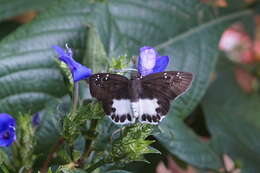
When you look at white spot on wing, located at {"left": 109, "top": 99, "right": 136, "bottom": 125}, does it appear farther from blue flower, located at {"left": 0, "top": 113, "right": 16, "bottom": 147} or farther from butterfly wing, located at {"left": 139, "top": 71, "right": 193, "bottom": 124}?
blue flower, located at {"left": 0, "top": 113, "right": 16, "bottom": 147}

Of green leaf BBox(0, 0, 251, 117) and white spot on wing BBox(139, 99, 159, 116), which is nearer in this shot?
white spot on wing BBox(139, 99, 159, 116)

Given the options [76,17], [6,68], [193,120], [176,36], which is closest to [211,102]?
[193,120]

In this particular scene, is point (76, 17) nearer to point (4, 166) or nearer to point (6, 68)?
point (6, 68)

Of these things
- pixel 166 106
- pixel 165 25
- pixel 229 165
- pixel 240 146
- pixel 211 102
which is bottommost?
pixel 229 165

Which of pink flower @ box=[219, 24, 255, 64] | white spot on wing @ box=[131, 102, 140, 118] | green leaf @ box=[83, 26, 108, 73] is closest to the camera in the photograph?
white spot on wing @ box=[131, 102, 140, 118]

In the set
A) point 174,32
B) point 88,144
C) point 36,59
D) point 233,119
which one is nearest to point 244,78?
point 233,119

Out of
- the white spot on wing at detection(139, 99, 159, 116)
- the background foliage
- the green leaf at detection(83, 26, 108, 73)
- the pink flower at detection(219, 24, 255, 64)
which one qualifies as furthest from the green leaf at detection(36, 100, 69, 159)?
the pink flower at detection(219, 24, 255, 64)

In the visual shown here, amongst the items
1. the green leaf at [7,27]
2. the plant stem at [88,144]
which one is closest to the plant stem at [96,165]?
the plant stem at [88,144]

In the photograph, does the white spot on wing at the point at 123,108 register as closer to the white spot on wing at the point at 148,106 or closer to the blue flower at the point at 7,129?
the white spot on wing at the point at 148,106
